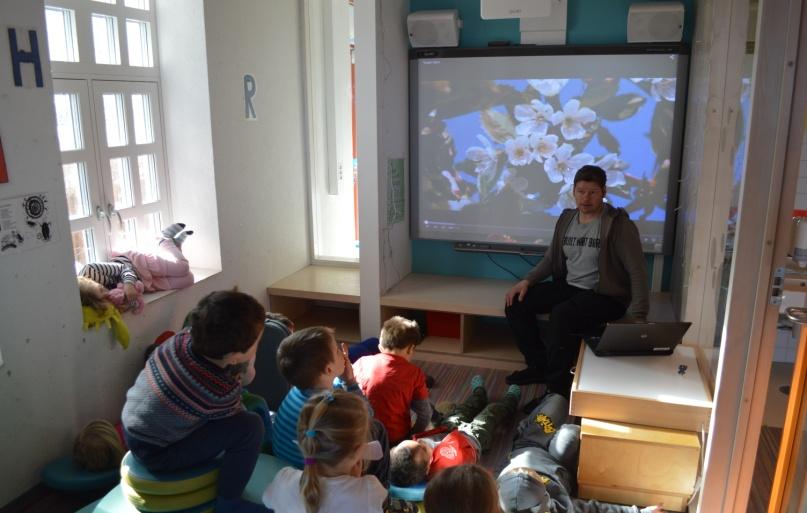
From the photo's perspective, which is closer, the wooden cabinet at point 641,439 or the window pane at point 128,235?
the wooden cabinet at point 641,439

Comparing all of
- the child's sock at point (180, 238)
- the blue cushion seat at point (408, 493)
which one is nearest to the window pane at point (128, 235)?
the child's sock at point (180, 238)

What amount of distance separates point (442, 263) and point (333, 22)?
1.63 meters

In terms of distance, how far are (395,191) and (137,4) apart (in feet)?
5.40

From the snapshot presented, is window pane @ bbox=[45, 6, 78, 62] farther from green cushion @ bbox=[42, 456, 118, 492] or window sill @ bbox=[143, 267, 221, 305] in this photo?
green cushion @ bbox=[42, 456, 118, 492]

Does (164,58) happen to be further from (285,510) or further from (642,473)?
(642,473)

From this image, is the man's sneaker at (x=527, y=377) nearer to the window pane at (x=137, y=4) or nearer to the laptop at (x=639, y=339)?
the laptop at (x=639, y=339)

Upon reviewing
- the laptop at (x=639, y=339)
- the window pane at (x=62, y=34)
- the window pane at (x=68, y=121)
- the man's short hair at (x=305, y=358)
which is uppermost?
the window pane at (x=62, y=34)

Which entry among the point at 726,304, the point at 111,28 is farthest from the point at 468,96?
the point at 726,304

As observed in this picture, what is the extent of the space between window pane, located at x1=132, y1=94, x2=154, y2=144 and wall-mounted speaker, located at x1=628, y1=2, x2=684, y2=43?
2.52m

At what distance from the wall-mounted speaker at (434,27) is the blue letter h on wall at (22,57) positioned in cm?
204

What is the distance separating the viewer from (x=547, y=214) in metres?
4.04

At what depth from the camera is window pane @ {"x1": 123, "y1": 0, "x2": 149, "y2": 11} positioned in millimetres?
3318

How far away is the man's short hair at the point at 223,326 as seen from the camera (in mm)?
1892

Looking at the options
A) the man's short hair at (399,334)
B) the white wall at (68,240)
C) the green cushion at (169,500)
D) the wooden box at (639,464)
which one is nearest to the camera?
the green cushion at (169,500)
